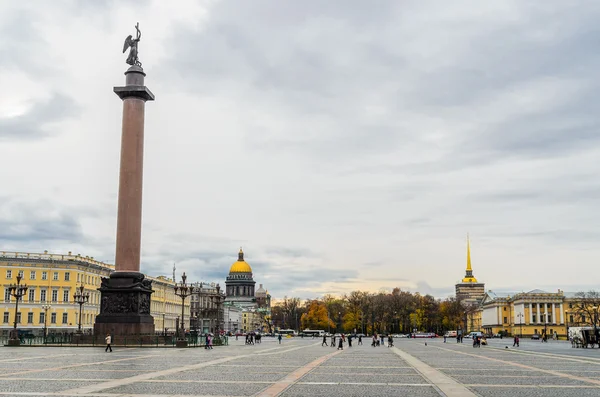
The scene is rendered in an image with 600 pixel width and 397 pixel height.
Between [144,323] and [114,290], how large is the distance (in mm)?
3575

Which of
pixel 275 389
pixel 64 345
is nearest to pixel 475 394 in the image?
pixel 275 389

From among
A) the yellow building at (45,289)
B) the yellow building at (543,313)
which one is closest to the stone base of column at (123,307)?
the yellow building at (45,289)

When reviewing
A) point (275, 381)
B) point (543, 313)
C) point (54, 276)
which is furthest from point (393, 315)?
point (275, 381)

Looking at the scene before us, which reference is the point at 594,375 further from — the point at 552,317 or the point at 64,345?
the point at 552,317

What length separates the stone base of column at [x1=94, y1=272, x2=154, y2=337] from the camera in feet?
178

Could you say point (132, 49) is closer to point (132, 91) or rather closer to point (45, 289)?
point (132, 91)

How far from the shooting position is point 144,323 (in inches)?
2178

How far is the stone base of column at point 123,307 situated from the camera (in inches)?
2136

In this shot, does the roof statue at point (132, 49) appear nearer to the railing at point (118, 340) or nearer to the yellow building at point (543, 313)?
the railing at point (118, 340)

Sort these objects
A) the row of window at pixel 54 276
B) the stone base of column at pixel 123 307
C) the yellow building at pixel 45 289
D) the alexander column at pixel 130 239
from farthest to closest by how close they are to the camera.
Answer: the row of window at pixel 54 276
the yellow building at pixel 45 289
the alexander column at pixel 130 239
the stone base of column at pixel 123 307

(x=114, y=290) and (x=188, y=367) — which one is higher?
(x=114, y=290)

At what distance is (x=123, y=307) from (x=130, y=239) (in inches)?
224

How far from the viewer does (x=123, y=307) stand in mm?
54875

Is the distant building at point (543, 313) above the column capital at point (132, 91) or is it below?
below
